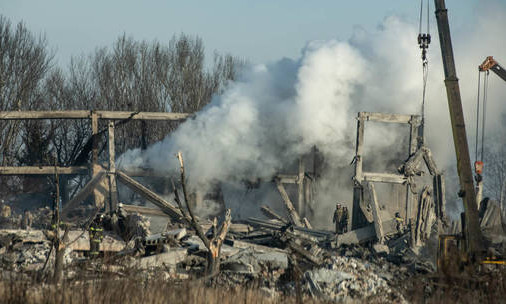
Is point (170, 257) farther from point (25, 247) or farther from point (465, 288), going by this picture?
point (465, 288)

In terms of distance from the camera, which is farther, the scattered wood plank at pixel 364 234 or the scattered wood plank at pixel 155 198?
the scattered wood plank at pixel 155 198

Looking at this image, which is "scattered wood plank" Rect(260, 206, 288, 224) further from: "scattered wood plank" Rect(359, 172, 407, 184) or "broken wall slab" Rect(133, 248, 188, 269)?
"broken wall slab" Rect(133, 248, 188, 269)

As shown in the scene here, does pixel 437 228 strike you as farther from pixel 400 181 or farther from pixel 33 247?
pixel 33 247

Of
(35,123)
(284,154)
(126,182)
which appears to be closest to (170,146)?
(126,182)

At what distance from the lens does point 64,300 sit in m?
8.99

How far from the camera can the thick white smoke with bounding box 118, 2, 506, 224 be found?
24.2 m

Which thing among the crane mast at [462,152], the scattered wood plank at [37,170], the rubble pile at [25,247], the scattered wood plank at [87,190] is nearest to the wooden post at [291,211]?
the scattered wood plank at [87,190]

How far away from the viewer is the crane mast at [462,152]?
13008 mm

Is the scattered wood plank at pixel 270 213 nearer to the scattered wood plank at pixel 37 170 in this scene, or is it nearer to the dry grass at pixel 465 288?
the scattered wood plank at pixel 37 170

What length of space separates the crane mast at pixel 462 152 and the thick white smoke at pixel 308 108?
10.2 meters

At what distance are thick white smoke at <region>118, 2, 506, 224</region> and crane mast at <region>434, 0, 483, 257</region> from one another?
1015cm

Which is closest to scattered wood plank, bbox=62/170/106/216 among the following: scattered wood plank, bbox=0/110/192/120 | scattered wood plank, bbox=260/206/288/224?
scattered wood plank, bbox=0/110/192/120

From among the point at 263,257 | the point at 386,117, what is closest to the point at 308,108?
the point at 386,117

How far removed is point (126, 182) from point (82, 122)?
1331 centimetres
